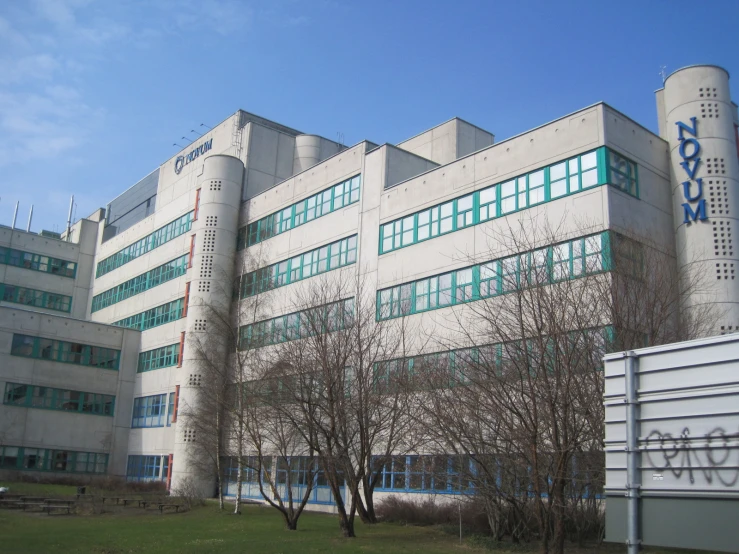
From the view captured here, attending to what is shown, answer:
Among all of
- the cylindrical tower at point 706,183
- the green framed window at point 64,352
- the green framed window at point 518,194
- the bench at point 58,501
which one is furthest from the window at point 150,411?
the cylindrical tower at point 706,183

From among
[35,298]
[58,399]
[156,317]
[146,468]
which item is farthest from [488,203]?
[35,298]

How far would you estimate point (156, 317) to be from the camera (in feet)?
180

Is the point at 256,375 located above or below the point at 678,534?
above

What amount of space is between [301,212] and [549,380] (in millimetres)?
30758

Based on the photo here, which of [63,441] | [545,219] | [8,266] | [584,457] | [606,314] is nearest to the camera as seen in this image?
[584,457]

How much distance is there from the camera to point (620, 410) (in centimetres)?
546

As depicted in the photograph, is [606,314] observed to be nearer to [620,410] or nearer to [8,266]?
[620,410]

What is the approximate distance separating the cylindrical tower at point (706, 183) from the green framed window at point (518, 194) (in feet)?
8.85

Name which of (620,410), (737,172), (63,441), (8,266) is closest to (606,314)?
(620,410)

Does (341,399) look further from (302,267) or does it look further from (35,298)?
(35,298)

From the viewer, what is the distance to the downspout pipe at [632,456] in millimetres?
5113

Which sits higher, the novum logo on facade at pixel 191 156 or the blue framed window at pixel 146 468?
the novum logo on facade at pixel 191 156

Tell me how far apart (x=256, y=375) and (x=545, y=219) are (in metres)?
14.6

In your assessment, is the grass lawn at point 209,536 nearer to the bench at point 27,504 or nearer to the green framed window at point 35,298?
the bench at point 27,504
